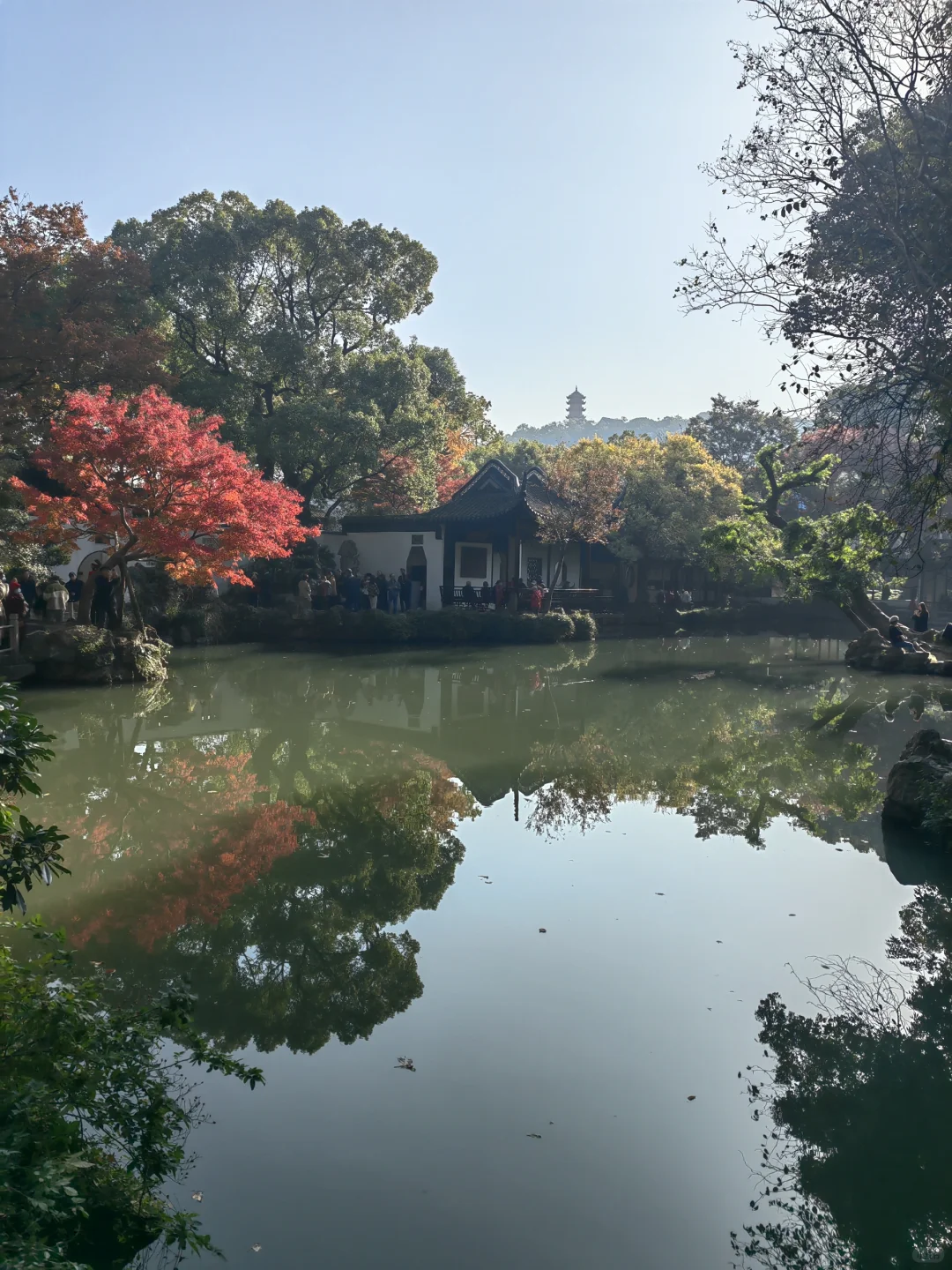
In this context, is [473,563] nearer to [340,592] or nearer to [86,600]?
[340,592]

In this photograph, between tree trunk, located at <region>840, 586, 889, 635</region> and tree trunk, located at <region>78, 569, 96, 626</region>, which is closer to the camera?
tree trunk, located at <region>78, 569, 96, 626</region>

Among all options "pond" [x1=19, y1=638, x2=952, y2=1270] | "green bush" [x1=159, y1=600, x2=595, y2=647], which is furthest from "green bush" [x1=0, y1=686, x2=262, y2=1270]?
"green bush" [x1=159, y1=600, x2=595, y2=647]

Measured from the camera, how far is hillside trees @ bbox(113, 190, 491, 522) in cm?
2322

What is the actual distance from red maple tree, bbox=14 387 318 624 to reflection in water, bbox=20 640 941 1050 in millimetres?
2272

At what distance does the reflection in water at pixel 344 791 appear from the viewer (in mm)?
5027

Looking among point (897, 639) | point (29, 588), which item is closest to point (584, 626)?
point (897, 639)

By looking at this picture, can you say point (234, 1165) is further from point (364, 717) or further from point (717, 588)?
Result: point (717, 588)

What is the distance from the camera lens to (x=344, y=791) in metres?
8.64

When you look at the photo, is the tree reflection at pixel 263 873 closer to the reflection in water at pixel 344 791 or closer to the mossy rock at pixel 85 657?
the reflection in water at pixel 344 791

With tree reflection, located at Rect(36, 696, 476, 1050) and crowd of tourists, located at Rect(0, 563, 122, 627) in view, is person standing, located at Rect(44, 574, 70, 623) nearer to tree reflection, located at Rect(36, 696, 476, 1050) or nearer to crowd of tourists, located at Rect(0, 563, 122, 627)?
crowd of tourists, located at Rect(0, 563, 122, 627)

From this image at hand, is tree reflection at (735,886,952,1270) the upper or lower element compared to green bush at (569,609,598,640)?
lower

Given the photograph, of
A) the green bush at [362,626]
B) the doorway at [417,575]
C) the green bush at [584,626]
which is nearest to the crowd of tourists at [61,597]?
the green bush at [362,626]

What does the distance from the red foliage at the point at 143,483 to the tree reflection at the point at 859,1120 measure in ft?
38.0

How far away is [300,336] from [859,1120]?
2390cm
